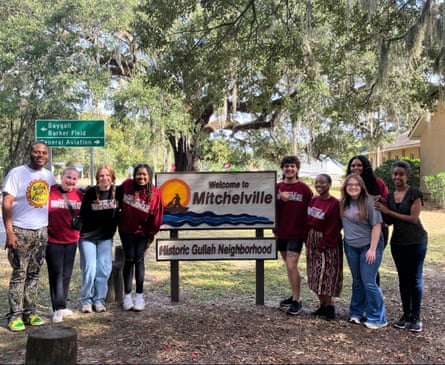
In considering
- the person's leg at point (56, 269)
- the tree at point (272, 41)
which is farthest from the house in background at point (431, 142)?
the person's leg at point (56, 269)

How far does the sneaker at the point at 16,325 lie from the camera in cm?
436

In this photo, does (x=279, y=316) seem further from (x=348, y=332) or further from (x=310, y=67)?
(x=310, y=67)

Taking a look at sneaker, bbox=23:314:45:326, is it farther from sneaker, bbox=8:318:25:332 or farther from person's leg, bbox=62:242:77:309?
person's leg, bbox=62:242:77:309

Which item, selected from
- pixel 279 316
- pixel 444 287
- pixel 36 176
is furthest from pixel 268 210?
pixel 444 287

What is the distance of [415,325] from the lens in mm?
4402

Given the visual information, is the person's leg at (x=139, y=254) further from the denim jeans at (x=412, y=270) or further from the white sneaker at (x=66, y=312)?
the denim jeans at (x=412, y=270)

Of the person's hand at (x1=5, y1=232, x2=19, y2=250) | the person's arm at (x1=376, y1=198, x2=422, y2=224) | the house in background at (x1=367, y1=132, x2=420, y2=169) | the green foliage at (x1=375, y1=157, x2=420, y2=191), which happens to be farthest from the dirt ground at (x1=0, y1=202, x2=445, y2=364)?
the house in background at (x1=367, y1=132, x2=420, y2=169)

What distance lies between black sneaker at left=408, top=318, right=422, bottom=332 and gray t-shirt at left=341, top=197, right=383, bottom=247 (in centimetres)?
90

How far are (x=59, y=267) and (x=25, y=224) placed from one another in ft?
1.95

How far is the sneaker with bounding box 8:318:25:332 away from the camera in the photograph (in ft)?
14.3

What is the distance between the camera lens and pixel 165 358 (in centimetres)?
370

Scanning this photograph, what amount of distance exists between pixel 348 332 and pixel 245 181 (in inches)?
75.4

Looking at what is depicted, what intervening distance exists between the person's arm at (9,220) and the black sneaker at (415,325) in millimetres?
3777

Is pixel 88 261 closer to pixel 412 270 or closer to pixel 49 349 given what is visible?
pixel 49 349
